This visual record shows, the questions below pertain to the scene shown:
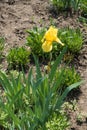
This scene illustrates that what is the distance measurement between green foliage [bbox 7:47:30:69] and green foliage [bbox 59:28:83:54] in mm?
480

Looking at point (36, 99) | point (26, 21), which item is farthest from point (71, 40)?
point (36, 99)

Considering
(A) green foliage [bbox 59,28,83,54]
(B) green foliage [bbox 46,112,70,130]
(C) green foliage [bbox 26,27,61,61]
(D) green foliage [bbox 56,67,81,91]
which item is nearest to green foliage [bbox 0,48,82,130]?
(B) green foliage [bbox 46,112,70,130]

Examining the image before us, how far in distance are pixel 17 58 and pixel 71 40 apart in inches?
25.7

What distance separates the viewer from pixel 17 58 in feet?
12.0

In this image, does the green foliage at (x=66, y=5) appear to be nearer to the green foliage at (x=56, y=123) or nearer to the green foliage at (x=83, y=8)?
the green foliage at (x=83, y=8)

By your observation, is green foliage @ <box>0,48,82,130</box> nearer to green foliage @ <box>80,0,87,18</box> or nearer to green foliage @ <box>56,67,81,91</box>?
green foliage @ <box>56,67,81,91</box>

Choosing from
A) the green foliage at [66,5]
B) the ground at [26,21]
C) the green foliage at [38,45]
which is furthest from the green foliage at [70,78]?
the green foliage at [66,5]

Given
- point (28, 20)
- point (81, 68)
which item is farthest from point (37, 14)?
point (81, 68)

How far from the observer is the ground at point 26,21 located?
4000mm

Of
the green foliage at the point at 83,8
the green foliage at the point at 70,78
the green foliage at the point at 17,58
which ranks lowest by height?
the green foliage at the point at 70,78

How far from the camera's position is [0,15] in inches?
172

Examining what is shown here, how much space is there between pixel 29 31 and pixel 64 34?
39 cm

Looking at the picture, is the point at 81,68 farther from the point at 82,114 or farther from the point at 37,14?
the point at 37,14

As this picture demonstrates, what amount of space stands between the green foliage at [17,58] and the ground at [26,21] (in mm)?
98
